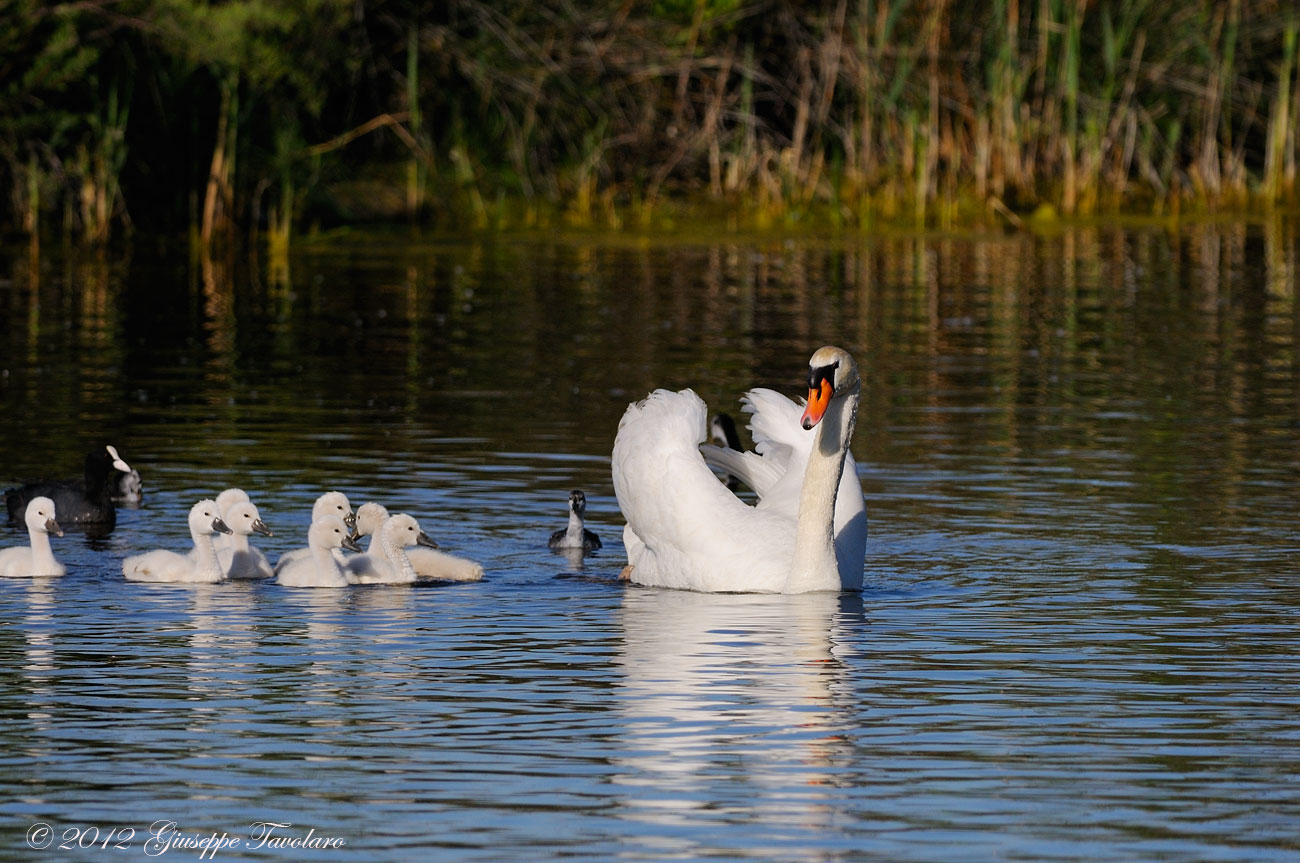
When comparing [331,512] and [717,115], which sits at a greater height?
[717,115]

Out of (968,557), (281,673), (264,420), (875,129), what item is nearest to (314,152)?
(875,129)

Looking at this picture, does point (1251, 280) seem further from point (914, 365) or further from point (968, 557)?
point (968, 557)

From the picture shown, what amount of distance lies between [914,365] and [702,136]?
12930 millimetres

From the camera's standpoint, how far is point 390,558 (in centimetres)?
1057

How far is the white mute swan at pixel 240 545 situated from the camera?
10.5 m

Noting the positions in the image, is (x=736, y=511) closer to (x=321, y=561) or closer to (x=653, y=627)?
(x=653, y=627)

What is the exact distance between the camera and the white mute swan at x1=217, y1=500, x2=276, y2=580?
10.5m

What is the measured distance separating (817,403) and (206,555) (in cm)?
278

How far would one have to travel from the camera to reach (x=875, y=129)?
31.3m

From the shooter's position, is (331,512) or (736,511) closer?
(736,511)

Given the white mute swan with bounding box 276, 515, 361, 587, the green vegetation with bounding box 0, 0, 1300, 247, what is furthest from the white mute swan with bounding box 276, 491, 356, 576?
the green vegetation with bounding box 0, 0, 1300, 247

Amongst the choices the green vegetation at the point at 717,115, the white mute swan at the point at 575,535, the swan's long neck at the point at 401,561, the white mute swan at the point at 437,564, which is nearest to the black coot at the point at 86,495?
the white mute swan at the point at 437,564

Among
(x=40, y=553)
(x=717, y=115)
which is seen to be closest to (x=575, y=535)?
(x=40, y=553)

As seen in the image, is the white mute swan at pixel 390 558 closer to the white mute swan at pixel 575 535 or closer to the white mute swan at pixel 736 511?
the white mute swan at pixel 575 535
